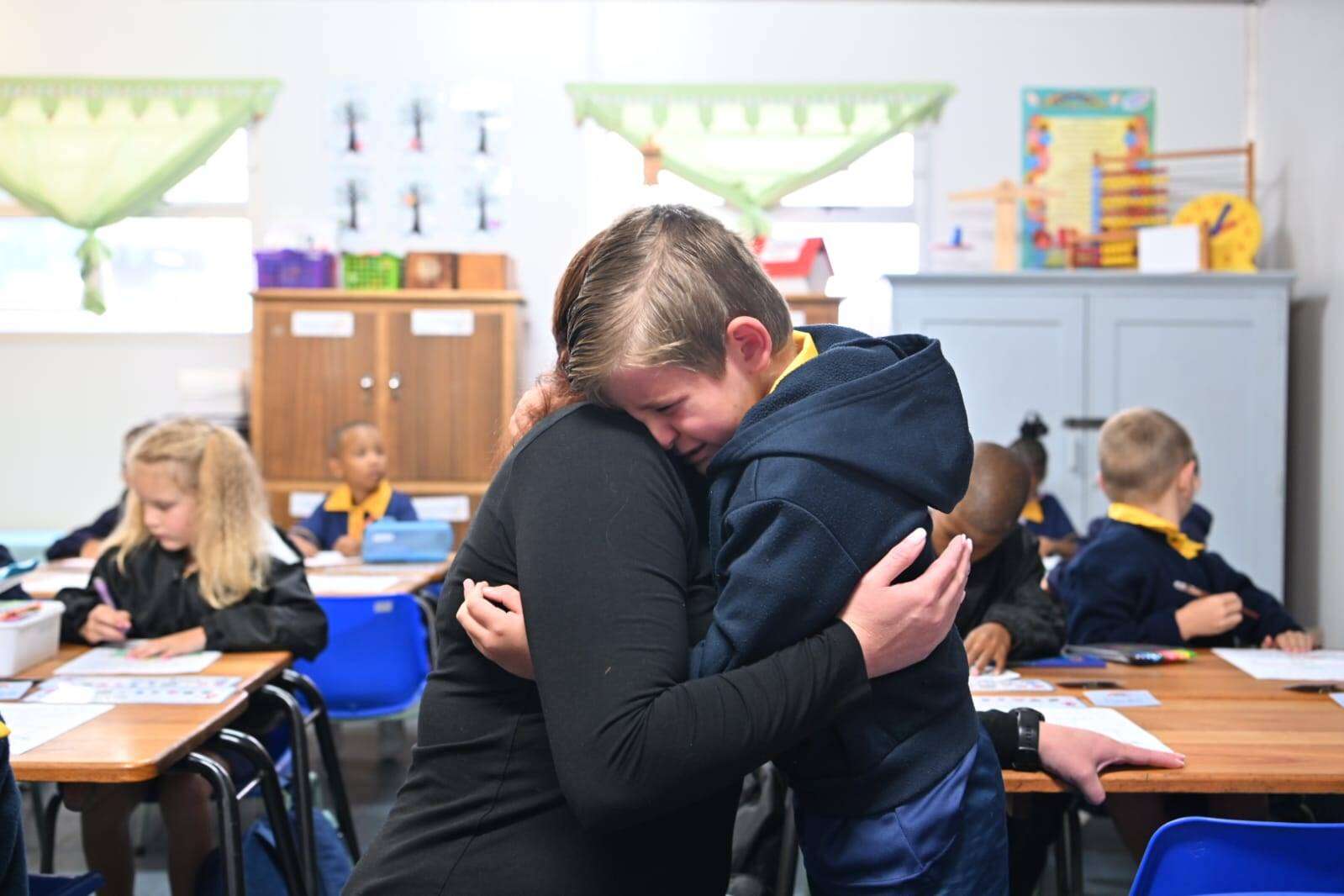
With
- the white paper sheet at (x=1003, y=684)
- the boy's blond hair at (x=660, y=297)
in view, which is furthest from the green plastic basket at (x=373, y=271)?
the boy's blond hair at (x=660, y=297)

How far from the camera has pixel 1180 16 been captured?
19.8 feet

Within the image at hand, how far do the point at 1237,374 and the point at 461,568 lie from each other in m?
4.97

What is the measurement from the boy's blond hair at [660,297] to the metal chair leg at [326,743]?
5.76 ft

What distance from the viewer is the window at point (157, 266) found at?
6.16 m

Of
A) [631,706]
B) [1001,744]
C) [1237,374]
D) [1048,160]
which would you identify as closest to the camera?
[631,706]

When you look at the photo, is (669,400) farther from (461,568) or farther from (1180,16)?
(1180,16)

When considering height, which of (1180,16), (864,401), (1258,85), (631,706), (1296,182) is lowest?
(631,706)

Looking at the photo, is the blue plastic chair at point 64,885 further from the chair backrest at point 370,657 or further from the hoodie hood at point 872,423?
the hoodie hood at point 872,423

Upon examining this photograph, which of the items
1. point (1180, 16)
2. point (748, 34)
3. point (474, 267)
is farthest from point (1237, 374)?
point (474, 267)

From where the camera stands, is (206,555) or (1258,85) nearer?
(206,555)

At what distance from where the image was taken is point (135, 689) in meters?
2.02

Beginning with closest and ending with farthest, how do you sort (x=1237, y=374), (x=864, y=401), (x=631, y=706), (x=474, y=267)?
(x=631, y=706) < (x=864, y=401) < (x=1237, y=374) < (x=474, y=267)

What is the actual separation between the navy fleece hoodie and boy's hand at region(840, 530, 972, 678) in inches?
0.5

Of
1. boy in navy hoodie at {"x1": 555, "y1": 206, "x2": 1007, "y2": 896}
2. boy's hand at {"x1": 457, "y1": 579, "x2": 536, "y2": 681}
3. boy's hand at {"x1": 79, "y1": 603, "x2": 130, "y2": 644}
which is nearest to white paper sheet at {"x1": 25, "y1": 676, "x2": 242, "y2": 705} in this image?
boy's hand at {"x1": 79, "y1": 603, "x2": 130, "y2": 644}
